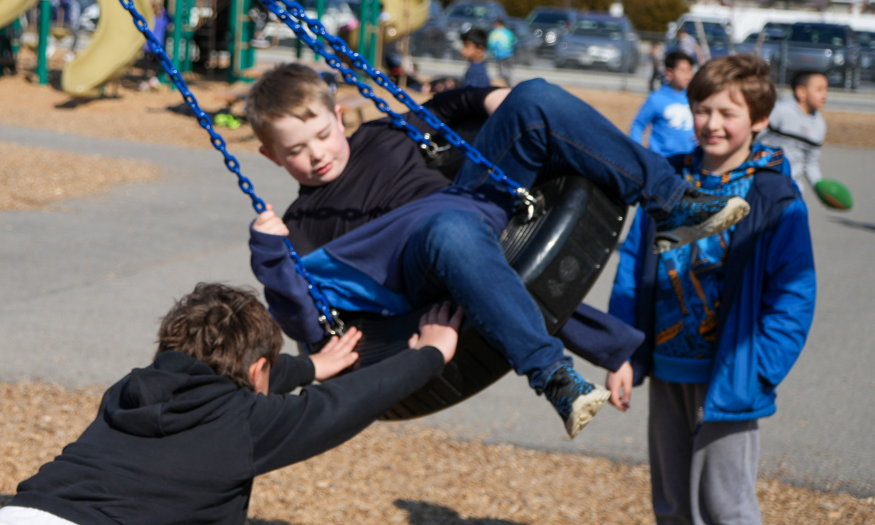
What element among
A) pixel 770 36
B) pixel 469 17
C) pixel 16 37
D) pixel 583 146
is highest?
pixel 583 146

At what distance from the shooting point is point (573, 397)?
220 cm

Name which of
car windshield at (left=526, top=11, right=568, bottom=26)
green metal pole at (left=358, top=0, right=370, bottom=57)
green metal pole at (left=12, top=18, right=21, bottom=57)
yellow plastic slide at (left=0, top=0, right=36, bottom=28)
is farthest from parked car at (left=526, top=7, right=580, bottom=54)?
yellow plastic slide at (left=0, top=0, right=36, bottom=28)

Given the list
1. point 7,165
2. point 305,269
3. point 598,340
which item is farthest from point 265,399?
point 7,165

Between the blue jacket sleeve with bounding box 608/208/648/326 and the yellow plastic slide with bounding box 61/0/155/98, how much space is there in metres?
13.4

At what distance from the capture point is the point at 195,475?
188 centimetres

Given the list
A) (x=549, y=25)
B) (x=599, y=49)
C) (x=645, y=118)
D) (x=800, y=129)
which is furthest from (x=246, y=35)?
(x=800, y=129)

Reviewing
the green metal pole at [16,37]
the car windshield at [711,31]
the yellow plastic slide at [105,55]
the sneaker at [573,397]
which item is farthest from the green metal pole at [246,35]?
the sneaker at [573,397]

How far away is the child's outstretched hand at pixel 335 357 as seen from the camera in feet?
8.08

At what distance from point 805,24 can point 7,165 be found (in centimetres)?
1843

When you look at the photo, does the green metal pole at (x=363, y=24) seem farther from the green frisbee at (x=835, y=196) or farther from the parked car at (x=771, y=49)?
the green frisbee at (x=835, y=196)

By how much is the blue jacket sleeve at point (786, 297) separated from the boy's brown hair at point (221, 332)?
1357 mm

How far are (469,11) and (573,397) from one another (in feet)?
79.2

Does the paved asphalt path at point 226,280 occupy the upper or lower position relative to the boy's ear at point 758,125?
lower

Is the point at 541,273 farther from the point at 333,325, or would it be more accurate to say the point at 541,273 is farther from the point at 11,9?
the point at 11,9
